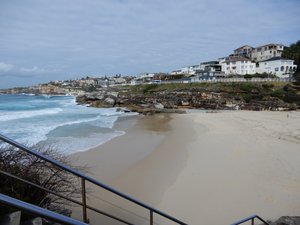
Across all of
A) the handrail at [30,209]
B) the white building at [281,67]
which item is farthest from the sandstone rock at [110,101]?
the handrail at [30,209]

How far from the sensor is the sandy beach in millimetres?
7934

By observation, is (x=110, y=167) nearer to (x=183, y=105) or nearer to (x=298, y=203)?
(x=298, y=203)

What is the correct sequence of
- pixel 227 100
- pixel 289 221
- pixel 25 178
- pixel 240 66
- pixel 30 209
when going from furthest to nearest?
pixel 240 66
pixel 227 100
pixel 289 221
pixel 25 178
pixel 30 209

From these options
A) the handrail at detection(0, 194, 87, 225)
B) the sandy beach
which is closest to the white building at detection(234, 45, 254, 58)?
the sandy beach

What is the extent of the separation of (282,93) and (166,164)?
1535 inches

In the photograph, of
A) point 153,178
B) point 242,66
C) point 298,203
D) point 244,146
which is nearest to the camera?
point 298,203

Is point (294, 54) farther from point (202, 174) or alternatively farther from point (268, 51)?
point (202, 174)

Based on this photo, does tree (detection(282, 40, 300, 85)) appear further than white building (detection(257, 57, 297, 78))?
Yes

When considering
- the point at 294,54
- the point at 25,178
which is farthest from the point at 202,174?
the point at 294,54

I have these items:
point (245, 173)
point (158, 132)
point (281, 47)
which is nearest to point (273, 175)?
point (245, 173)

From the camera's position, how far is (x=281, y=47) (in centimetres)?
6994

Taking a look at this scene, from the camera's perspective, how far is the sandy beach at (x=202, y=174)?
793 centimetres

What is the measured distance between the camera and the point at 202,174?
10.9m

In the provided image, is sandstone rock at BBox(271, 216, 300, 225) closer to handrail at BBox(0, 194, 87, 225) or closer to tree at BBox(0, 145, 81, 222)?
tree at BBox(0, 145, 81, 222)
